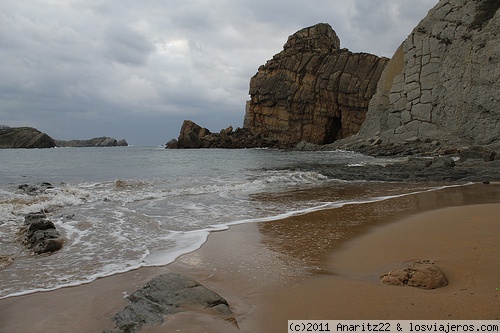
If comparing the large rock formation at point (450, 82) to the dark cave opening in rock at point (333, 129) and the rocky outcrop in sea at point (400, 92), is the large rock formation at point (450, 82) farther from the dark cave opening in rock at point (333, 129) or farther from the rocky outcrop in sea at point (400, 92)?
the dark cave opening in rock at point (333, 129)

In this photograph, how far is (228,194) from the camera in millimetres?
12062

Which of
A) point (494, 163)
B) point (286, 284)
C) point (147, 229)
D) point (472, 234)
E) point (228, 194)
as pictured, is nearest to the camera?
point (286, 284)

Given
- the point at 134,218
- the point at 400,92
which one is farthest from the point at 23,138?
the point at 134,218

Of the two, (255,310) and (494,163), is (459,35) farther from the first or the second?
(255,310)

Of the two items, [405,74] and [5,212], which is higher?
[405,74]

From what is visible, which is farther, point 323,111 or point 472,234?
point 323,111

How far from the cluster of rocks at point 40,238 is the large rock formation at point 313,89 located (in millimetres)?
53821

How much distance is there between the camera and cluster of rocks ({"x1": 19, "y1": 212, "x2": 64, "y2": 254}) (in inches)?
215

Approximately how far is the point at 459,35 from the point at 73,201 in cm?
3129

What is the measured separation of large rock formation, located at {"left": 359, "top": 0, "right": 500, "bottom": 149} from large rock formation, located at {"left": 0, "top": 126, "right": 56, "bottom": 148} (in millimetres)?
85626

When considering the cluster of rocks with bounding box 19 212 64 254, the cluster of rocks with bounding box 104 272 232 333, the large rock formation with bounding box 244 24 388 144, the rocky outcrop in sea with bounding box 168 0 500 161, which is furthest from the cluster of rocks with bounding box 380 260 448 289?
the large rock formation with bounding box 244 24 388 144

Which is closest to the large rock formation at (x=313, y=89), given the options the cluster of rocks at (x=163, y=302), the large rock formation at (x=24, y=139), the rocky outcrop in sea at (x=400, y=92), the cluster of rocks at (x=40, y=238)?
the rocky outcrop in sea at (x=400, y=92)

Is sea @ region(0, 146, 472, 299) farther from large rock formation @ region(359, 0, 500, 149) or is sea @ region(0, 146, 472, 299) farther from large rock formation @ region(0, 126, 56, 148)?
large rock formation @ region(0, 126, 56, 148)

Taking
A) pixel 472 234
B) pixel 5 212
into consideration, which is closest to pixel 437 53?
pixel 472 234
